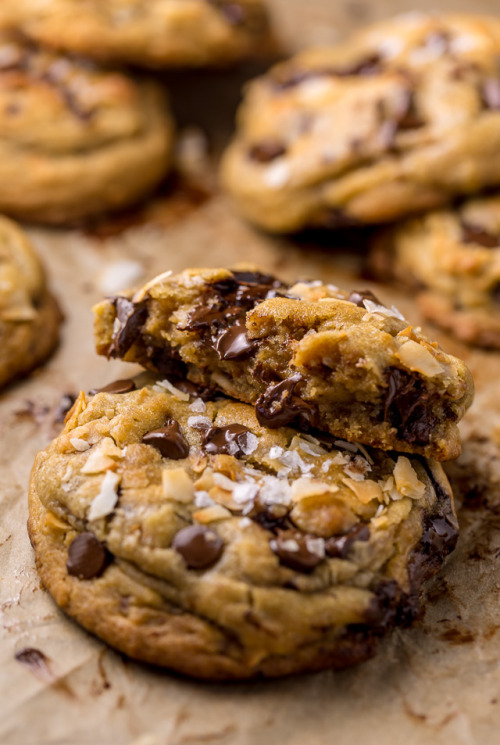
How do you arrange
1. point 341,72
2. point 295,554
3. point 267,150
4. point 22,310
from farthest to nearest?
point 341,72 → point 267,150 → point 22,310 → point 295,554

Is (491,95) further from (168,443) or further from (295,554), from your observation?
(295,554)

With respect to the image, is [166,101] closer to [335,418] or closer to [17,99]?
[17,99]

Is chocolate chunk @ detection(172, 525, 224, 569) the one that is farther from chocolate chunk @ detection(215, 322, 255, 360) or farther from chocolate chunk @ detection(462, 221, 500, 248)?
chocolate chunk @ detection(462, 221, 500, 248)

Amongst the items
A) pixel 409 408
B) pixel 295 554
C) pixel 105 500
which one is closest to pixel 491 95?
pixel 409 408

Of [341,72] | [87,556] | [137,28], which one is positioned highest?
[137,28]

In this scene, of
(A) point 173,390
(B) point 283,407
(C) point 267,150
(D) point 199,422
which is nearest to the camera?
(B) point 283,407

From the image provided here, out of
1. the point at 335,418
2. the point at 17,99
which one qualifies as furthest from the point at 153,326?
the point at 17,99

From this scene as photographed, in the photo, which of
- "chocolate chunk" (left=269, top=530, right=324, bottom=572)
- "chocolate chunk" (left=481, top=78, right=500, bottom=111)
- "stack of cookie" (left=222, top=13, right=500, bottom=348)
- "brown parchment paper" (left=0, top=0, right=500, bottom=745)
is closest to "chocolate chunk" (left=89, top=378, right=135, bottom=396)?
"brown parchment paper" (left=0, top=0, right=500, bottom=745)
